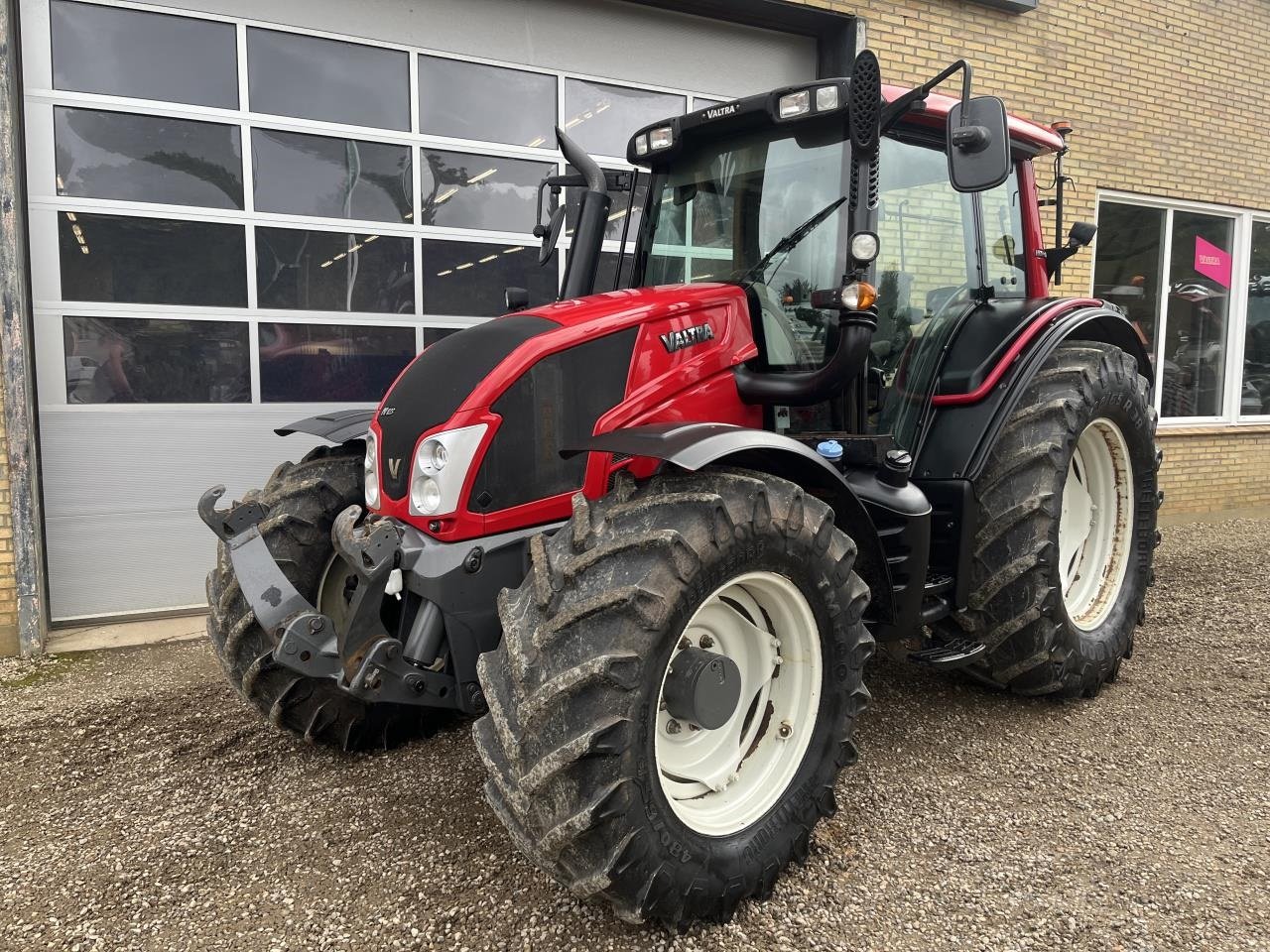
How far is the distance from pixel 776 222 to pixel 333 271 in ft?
10.3

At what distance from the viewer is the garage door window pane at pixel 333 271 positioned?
16.6ft

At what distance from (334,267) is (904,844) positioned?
14.1ft

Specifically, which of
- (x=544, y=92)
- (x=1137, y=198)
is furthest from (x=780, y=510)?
(x=1137, y=198)

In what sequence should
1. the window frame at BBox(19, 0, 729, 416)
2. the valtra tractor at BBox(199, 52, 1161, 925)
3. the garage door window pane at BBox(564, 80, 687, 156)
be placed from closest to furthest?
the valtra tractor at BBox(199, 52, 1161, 925), the window frame at BBox(19, 0, 729, 416), the garage door window pane at BBox(564, 80, 687, 156)

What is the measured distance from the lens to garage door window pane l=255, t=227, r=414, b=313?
5066mm

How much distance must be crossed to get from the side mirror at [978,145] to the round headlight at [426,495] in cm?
176

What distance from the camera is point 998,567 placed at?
3.19 meters

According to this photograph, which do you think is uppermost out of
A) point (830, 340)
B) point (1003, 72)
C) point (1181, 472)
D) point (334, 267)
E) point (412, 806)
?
point (1003, 72)

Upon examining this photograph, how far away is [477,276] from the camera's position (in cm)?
560

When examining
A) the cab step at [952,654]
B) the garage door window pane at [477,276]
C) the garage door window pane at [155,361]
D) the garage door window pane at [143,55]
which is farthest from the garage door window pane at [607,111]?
the cab step at [952,654]

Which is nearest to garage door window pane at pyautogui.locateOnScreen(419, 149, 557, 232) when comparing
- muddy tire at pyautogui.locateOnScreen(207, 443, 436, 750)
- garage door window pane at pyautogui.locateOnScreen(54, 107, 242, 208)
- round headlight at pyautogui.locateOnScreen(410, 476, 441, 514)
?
garage door window pane at pyautogui.locateOnScreen(54, 107, 242, 208)

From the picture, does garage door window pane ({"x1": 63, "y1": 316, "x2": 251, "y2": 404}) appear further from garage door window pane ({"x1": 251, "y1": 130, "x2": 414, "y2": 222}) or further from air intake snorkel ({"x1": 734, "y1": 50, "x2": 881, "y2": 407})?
air intake snorkel ({"x1": 734, "y1": 50, "x2": 881, "y2": 407})

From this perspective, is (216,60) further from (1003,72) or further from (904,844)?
(1003,72)

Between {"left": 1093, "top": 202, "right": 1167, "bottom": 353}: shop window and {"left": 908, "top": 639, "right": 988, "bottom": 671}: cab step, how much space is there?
18.4ft
